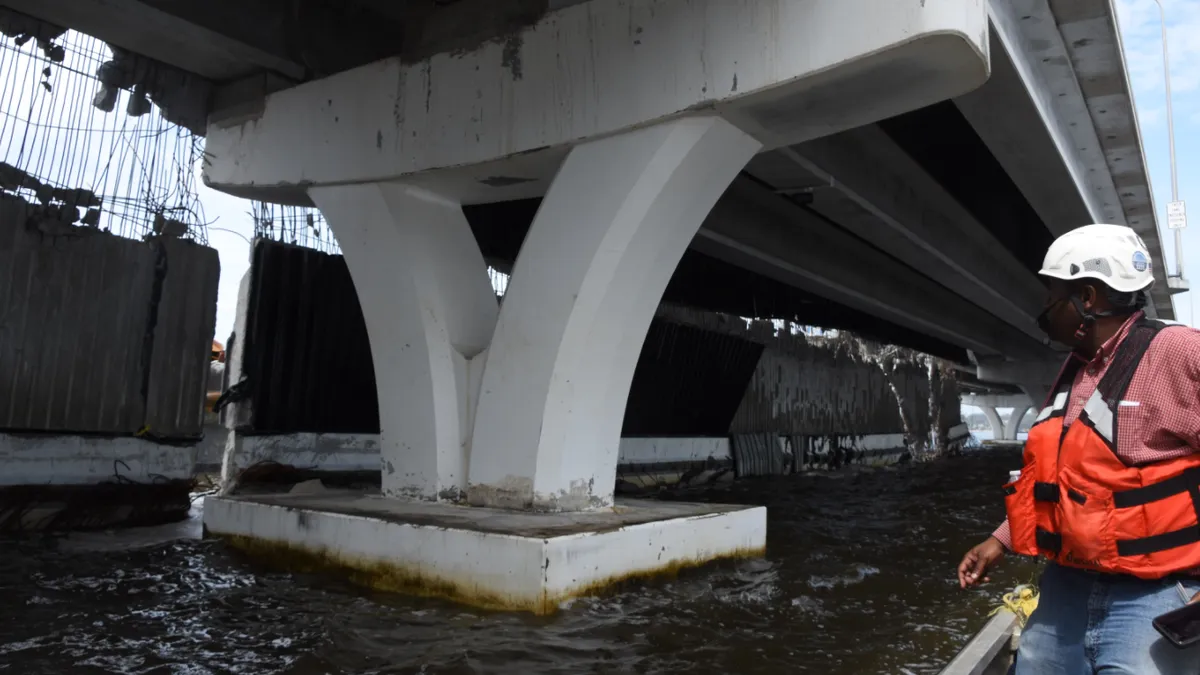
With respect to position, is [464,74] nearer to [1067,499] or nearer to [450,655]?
[450,655]

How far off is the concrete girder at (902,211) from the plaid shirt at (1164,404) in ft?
25.8

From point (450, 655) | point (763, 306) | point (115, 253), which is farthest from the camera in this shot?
point (763, 306)

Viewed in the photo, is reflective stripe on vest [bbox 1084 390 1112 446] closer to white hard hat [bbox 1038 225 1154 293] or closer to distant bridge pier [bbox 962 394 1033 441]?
white hard hat [bbox 1038 225 1154 293]

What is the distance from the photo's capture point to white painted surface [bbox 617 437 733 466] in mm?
16016

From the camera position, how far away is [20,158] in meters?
9.37

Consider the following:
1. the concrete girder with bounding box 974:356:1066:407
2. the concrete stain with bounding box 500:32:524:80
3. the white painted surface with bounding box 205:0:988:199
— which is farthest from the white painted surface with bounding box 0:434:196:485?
the concrete girder with bounding box 974:356:1066:407

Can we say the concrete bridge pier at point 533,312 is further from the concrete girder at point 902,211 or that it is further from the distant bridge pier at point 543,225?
the concrete girder at point 902,211

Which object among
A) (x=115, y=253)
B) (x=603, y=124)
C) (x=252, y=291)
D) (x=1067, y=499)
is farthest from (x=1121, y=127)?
(x=115, y=253)

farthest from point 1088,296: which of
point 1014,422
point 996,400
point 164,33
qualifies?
point 1014,422

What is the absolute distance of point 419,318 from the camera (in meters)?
8.37

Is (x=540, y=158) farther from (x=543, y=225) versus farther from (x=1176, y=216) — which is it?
(x=1176, y=216)

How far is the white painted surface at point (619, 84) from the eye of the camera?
602 centimetres

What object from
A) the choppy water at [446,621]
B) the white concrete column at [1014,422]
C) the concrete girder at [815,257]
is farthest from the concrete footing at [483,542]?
the white concrete column at [1014,422]

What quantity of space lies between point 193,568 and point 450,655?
11.7 feet
